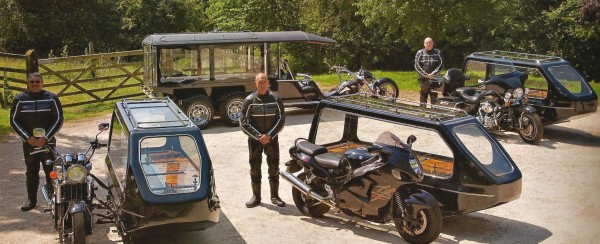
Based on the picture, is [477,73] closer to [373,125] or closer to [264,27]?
[373,125]

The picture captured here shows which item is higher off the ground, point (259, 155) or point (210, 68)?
point (210, 68)

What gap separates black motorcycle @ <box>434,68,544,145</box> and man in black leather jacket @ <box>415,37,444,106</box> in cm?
53

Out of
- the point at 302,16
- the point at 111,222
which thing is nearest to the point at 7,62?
the point at 302,16

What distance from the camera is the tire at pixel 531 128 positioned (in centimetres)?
1300

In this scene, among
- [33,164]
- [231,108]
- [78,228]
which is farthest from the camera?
[231,108]

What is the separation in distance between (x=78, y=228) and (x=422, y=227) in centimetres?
371

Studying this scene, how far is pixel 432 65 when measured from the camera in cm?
1556

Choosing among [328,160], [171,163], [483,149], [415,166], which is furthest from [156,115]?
[483,149]

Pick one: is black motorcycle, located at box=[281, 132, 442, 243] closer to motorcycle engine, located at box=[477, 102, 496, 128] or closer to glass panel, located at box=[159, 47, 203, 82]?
motorcycle engine, located at box=[477, 102, 496, 128]

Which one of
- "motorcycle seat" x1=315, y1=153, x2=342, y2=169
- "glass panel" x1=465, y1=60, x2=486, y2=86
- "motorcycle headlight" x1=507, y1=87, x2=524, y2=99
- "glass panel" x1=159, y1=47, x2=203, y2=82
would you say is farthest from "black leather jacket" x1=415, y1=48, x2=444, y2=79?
"motorcycle seat" x1=315, y1=153, x2=342, y2=169

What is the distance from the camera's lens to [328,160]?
852 centimetres

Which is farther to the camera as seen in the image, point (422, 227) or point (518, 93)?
point (518, 93)

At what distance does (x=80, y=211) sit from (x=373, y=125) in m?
4.12

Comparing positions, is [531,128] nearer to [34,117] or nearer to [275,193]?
[275,193]
